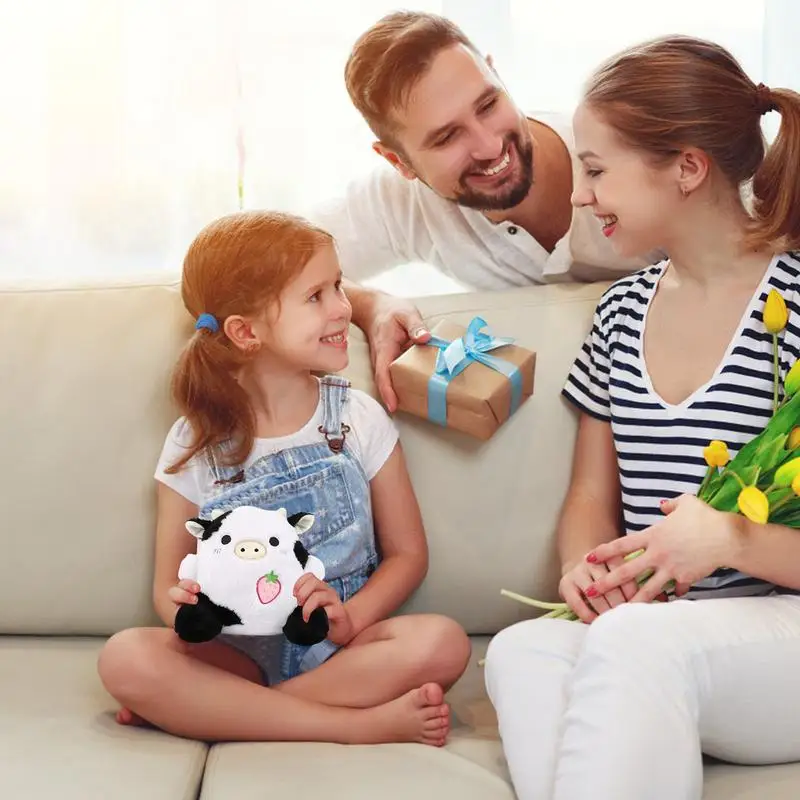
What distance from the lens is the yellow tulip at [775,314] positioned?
151 cm

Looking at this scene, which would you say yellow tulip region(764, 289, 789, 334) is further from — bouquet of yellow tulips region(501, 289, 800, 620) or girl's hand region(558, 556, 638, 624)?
girl's hand region(558, 556, 638, 624)

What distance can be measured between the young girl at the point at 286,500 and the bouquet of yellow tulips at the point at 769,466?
37cm

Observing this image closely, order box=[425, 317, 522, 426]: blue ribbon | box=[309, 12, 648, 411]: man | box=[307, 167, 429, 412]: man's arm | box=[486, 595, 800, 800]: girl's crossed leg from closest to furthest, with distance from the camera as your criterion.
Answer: box=[486, 595, 800, 800]: girl's crossed leg < box=[425, 317, 522, 426]: blue ribbon < box=[309, 12, 648, 411]: man < box=[307, 167, 429, 412]: man's arm

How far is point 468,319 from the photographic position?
1.89 meters

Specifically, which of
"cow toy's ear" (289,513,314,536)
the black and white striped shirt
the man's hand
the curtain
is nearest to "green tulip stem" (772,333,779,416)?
the black and white striped shirt

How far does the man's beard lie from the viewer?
6.40ft

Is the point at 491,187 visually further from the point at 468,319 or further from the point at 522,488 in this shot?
the point at 522,488

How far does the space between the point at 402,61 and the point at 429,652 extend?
2.98 ft

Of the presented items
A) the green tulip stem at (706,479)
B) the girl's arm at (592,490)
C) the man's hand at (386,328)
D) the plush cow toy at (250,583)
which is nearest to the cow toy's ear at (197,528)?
the plush cow toy at (250,583)

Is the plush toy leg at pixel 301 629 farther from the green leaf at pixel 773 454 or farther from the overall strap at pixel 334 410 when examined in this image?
the green leaf at pixel 773 454

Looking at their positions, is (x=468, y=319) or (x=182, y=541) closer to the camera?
(x=182, y=541)

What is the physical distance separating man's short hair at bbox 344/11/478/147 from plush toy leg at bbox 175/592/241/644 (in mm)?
857

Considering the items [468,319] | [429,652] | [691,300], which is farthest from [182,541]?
[691,300]

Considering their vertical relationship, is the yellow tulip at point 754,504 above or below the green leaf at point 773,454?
below
